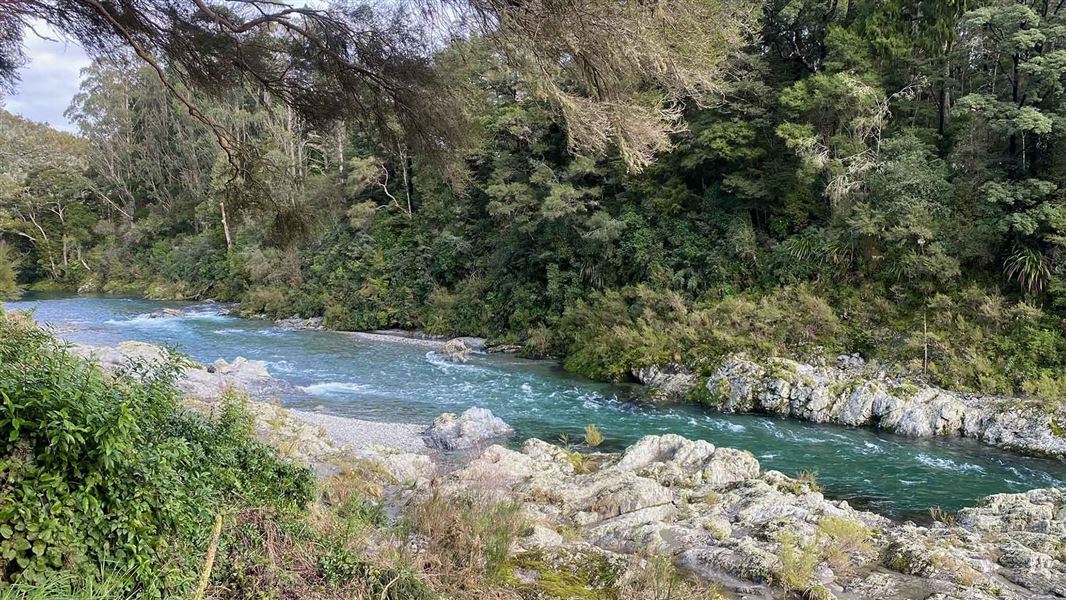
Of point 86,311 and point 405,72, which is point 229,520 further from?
point 86,311

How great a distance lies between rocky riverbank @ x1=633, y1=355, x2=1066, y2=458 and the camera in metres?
10.7

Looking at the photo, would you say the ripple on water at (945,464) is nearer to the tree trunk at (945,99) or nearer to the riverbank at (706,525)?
the riverbank at (706,525)

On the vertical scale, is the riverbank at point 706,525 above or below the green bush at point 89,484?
below

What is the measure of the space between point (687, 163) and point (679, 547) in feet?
44.8

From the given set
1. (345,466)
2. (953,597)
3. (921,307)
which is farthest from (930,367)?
(345,466)

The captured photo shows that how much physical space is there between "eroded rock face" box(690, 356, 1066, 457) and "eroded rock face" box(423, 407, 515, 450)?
508 centimetres

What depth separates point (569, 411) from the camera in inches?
521

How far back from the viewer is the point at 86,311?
26953mm

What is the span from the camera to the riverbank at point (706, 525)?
194 inches

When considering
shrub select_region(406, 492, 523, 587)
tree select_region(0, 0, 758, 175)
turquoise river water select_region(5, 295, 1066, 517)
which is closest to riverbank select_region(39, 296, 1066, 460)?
turquoise river water select_region(5, 295, 1066, 517)

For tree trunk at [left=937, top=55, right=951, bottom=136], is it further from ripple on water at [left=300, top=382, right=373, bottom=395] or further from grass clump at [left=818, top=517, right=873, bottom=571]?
ripple on water at [left=300, top=382, right=373, bottom=395]

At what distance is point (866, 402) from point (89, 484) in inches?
497

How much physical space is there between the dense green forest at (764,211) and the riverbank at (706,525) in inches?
126

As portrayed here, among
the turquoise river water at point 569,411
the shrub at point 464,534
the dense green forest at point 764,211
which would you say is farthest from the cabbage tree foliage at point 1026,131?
the shrub at point 464,534
